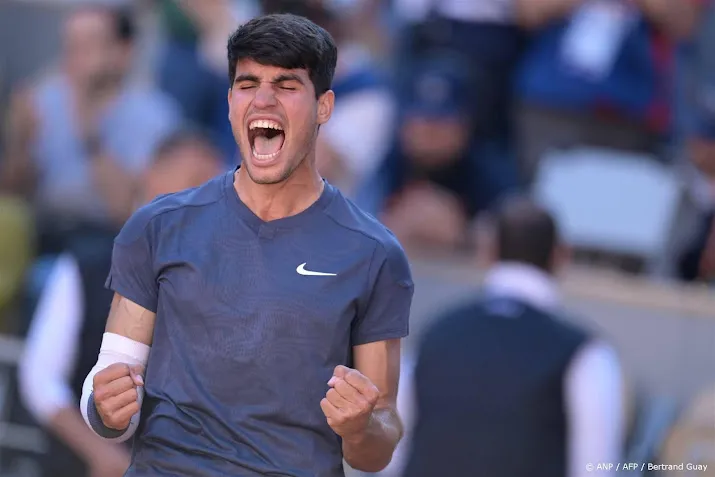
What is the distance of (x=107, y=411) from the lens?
294cm

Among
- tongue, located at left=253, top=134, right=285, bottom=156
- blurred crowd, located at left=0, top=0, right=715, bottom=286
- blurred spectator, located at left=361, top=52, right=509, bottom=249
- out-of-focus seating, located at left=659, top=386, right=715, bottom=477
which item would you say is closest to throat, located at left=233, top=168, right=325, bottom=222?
tongue, located at left=253, top=134, right=285, bottom=156

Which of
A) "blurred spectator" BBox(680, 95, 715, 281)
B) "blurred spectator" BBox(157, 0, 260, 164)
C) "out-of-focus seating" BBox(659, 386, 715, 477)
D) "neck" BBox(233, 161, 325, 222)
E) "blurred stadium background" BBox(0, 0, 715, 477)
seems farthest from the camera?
"blurred spectator" BBox(157, 0, 260, 164)

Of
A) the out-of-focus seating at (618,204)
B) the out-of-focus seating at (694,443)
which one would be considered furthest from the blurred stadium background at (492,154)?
the out-of-focus seating at (694,443)

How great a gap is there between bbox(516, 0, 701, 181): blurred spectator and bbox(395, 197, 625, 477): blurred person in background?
2142mm

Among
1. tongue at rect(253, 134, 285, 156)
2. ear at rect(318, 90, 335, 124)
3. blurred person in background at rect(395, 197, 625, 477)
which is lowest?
blurred person in background at rect(395, 197, 625, 477)

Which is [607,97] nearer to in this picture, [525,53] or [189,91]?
[525,53]

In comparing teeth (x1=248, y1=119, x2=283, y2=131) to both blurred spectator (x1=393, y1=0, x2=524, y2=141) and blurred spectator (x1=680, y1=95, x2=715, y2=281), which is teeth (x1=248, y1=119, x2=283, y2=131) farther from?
blurred spectator (x1=393, y1=0, x2=524, y2=141)

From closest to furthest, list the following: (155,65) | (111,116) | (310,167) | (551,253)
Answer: (310,167), (551,253), (111,116), (155,65)

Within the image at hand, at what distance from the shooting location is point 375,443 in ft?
10.0

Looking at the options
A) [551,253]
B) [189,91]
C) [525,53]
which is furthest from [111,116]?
[551,253]

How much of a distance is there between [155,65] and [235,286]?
202 inches

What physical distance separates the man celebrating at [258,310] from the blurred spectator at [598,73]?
12.7ft

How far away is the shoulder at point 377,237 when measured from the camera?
3109mm

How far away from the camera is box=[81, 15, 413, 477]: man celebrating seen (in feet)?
9.89
